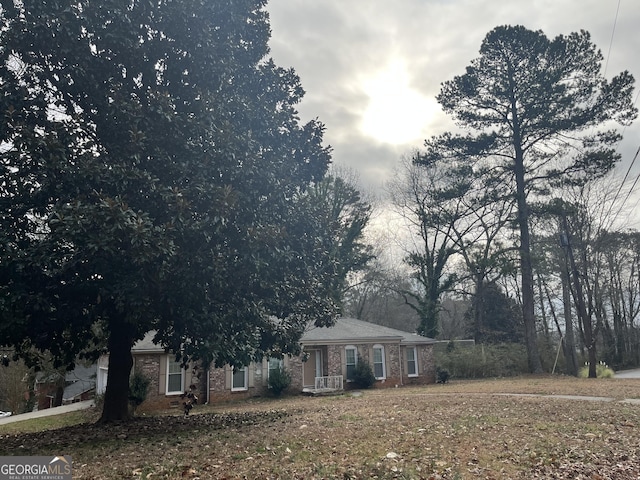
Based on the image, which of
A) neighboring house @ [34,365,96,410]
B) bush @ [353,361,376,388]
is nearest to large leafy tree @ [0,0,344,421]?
bush @ [353,361,376,388]

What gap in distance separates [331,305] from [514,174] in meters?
18.4

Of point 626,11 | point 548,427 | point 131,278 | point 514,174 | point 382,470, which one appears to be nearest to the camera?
point 382,470

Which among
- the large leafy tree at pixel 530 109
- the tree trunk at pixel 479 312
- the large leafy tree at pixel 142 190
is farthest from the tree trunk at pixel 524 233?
the large leafy tree at pixel 142 190

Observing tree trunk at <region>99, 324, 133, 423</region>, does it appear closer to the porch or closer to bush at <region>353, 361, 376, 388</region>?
the porch

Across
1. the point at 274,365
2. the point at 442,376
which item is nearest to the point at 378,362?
the point at 442,376

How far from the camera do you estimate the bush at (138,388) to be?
17.1 m

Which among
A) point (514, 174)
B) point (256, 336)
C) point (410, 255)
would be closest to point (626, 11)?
point (256, 336)

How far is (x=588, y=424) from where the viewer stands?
8.44 meters

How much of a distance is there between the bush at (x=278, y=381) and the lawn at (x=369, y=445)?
9.85 meters

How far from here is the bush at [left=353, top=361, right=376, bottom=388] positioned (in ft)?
74.9

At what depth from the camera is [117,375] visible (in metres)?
10.2

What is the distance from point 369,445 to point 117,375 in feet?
19.7

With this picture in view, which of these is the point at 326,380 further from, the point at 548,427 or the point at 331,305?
the point at 548,427

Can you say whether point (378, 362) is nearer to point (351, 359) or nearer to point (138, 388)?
point (351, 359)
